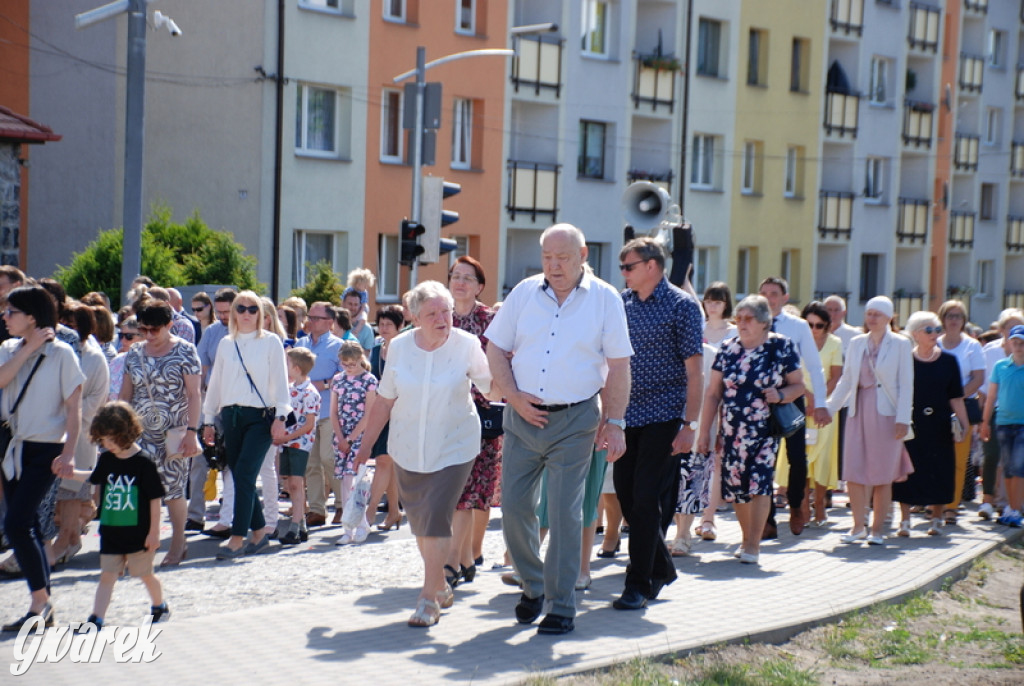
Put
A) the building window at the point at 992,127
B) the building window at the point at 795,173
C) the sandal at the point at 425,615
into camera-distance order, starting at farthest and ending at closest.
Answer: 1. the building window at the point at 992,127
2. the building window at the point at 795,173
3. the sandal at the point at 425,615

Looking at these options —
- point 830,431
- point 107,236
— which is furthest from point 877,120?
point 830,431

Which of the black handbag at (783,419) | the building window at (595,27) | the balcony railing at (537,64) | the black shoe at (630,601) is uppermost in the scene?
the building window at (595,27)

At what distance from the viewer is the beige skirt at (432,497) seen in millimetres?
7180

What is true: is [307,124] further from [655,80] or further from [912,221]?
[912,221]

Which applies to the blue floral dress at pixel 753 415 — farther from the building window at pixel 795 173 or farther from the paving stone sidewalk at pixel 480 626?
the building window at pixel 795 173

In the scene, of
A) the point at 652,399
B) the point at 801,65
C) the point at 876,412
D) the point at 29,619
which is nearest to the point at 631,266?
the point at 652,399

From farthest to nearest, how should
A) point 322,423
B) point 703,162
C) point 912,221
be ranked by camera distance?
point 912,221
point 703,162
point 322,423

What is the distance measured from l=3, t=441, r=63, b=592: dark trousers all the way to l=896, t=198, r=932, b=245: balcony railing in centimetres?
4081

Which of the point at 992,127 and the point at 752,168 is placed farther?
the point at 992,127

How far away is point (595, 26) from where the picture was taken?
34.2 metres

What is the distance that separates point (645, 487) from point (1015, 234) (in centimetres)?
5012

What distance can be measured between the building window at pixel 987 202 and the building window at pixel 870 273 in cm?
1024

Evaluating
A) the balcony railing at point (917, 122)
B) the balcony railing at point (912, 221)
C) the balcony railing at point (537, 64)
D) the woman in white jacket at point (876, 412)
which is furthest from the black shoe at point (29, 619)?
the balcony railing at point (917, 122)

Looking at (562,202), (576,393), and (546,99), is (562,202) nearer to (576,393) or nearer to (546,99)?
(546,99)
